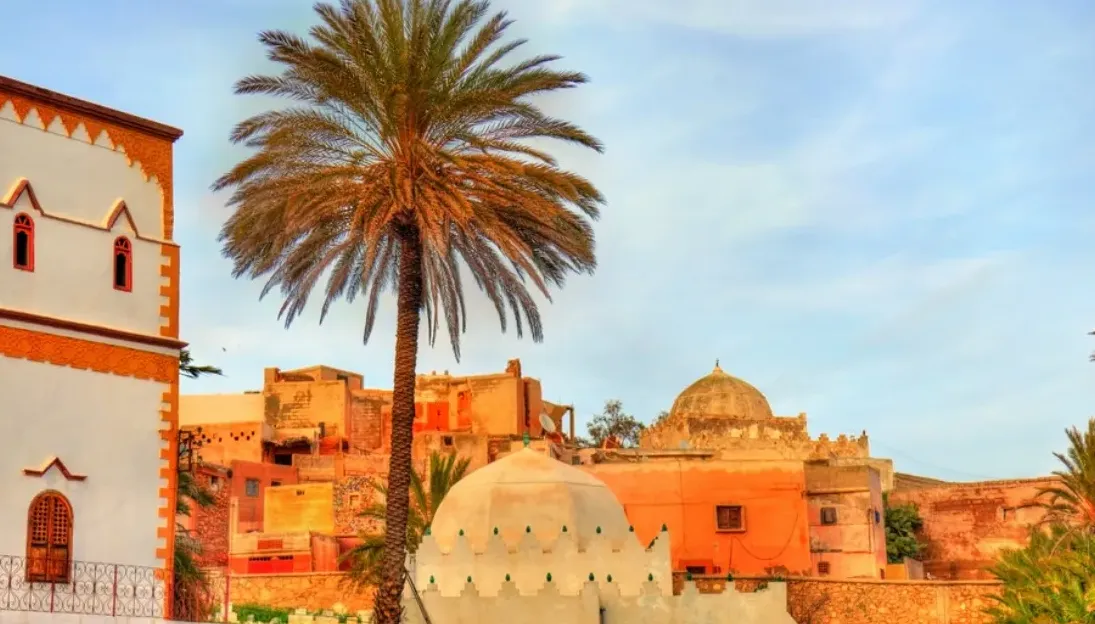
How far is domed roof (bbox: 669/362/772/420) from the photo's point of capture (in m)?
58.5

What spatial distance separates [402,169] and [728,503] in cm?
2137

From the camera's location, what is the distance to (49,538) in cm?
2159

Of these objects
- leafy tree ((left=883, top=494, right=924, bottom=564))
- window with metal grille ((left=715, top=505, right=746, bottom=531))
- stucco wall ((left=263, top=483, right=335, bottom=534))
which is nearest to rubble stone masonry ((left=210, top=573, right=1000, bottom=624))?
window with metal grille ((left=715, top=505, right=746, bottom=531))

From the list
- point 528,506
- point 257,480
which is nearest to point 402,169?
point 528,506

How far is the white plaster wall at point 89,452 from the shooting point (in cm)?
2141

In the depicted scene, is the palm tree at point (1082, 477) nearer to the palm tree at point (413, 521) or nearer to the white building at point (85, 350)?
the palm tree at point (413, 521)

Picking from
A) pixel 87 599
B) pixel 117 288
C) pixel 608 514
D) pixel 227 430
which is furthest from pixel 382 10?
pixel 227 430

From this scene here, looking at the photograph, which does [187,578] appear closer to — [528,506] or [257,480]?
[528,506]

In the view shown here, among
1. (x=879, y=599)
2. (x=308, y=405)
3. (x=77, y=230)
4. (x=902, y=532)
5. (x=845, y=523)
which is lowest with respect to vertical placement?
(x=879, y=599)

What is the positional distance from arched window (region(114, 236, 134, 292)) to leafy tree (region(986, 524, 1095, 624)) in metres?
17.8

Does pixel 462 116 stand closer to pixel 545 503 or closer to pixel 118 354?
pixel 118 354

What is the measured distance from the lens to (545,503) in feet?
110

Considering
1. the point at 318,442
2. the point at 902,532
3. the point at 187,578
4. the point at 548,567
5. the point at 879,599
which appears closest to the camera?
the point at 187,578

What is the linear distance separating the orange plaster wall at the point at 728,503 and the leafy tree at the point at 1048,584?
6.99 meters
